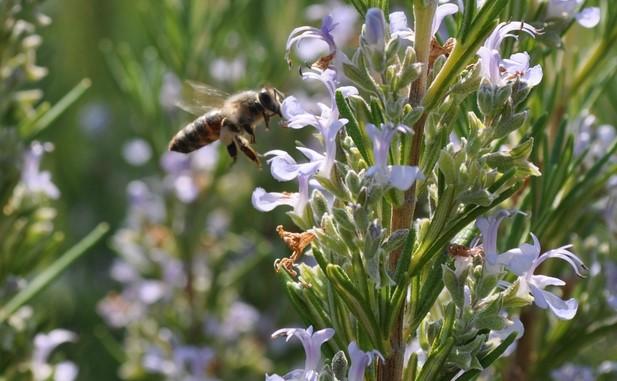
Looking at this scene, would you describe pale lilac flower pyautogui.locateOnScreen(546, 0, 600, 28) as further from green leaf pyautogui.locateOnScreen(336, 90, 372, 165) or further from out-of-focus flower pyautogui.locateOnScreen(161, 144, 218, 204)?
out-of-focus flower pyautogui.locateOnScreen(161, 144, 218, 204)

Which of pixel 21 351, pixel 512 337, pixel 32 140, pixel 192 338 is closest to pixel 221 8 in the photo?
pixel 32 140

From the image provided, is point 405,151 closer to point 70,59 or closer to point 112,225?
point 112,225

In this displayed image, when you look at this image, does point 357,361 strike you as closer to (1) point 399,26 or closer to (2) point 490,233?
(2) point 490,233

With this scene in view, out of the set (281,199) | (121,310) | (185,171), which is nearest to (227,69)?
(185,171)

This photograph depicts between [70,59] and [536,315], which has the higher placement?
[70,59]

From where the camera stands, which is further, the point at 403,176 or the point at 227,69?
the point at 227,69

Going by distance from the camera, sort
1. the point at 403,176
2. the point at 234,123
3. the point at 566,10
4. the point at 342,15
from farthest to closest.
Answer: the point at 342,15 → the point at 234,123 → the point at 566,10 → the point at 403,176

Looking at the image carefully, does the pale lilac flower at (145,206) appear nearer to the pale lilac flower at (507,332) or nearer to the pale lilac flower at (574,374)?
the pale lilac flower at (574,374)
